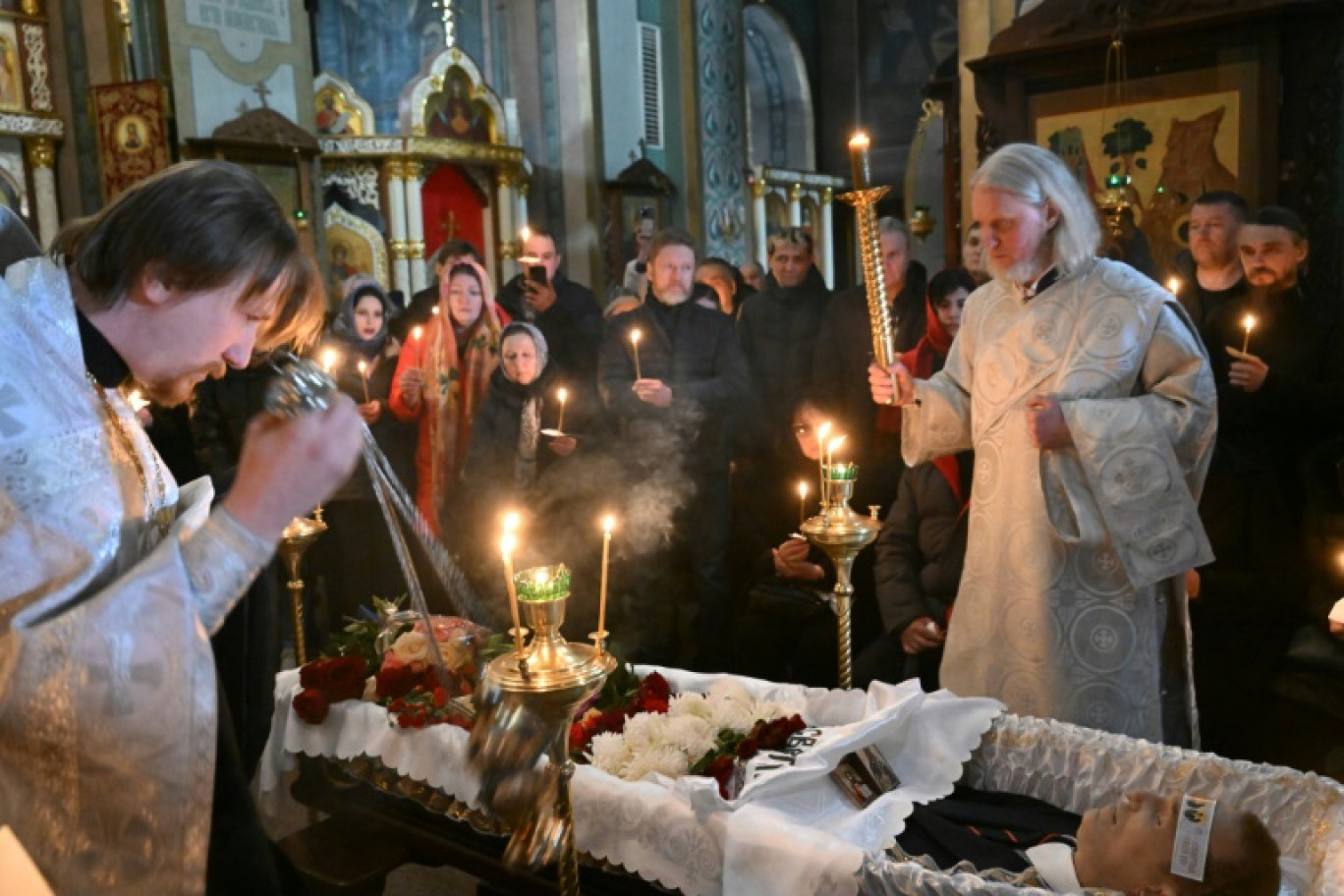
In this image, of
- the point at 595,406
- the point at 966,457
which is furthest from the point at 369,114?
the point at 966,457

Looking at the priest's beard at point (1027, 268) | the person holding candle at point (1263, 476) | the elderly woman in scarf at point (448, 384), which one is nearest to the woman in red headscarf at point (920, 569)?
the person holding candle at point (1263, 476)

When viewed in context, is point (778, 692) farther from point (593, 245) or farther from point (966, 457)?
point (593, 245)

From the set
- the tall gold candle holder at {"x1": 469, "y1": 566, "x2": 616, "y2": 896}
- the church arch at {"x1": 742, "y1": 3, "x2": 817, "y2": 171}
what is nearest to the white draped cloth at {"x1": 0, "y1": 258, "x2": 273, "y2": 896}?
the tall gold candle holder at {"x1": 469, "y1": 566, "x2": 616, "y2": 896}

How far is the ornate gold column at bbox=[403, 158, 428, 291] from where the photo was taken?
12148mm

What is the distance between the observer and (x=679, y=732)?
2.63m

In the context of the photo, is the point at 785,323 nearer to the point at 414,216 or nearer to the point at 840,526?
the point at 840,526

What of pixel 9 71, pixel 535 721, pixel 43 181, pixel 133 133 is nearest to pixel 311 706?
pixel 535 721

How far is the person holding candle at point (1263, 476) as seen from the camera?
371cm

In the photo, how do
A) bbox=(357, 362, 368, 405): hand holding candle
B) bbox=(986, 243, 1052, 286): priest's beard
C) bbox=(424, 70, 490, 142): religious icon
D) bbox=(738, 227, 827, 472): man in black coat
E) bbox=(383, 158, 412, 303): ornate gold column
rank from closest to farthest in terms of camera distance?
1. bbox=(986, 243, 1052, 286): priest's beard
2. bbox=(357, 362, 368, 405): hand holding candle
3. bbox=(738, 227, 827, 472): man in black coat
4. bbox=(383, 158, 412, 303): ornate gold column
5. bbox=(424, 70, 490, 142): religious icon

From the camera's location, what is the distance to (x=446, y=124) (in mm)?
12383

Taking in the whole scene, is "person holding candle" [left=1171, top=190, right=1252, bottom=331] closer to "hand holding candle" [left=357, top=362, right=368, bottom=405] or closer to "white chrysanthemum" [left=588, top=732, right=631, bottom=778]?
"white chrysanthemum" [left=588, top=732, right=631, bottom=778]

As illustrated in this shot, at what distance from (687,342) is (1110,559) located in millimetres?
2343

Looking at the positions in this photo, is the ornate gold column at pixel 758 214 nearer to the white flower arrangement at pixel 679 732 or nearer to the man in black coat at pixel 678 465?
the man in black coat at pixel 678 465

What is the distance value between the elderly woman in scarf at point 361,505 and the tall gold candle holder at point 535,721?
12.5 feet
